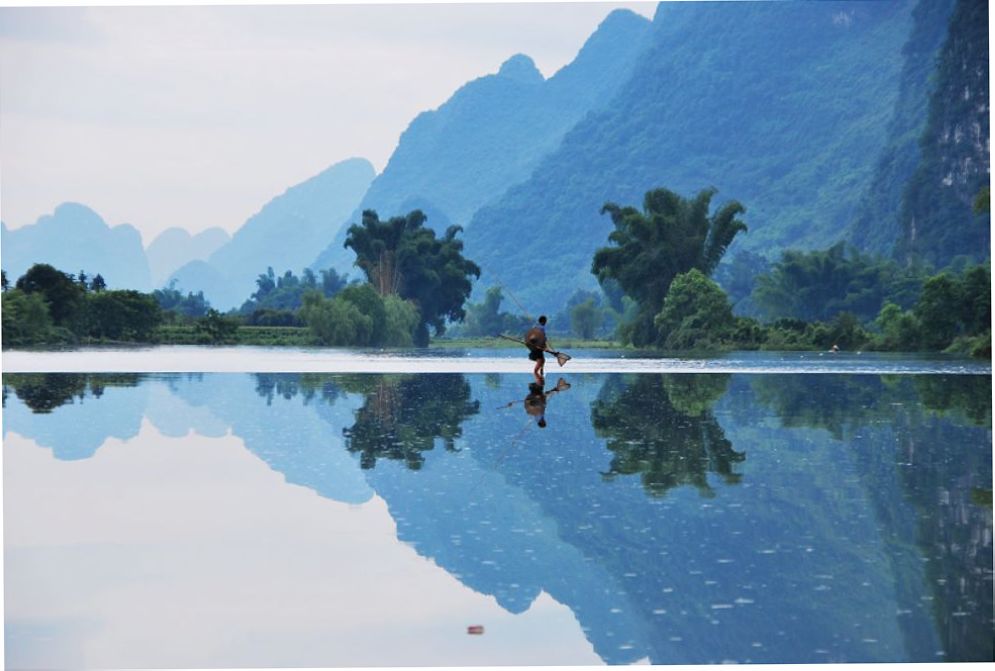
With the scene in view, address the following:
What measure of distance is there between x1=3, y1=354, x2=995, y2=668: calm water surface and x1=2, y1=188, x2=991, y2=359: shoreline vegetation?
108 ft

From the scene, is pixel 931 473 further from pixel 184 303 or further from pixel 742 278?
pixel 184 303

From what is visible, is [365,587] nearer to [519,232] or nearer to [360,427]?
[360,427]

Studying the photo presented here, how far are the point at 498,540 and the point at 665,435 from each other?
7284mm

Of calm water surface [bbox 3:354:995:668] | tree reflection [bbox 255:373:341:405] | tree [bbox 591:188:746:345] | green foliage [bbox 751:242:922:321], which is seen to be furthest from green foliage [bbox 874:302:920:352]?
calm water surface [bbox 3:354:995:668]

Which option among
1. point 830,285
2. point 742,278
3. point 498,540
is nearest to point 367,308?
point 830,285

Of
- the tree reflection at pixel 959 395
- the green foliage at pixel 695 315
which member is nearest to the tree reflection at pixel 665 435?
the tree reflection at pixel 959 395

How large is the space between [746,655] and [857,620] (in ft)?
3.10

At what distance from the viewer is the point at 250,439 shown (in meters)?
18.9

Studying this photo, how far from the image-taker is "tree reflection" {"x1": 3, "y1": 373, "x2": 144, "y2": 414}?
2525 centimetres

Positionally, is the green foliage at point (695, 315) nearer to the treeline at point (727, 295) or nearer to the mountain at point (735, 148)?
the treeline at point (727, 295)

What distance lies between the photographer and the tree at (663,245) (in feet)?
227

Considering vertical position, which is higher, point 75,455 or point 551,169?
point 551,169

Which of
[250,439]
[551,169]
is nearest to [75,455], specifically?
[250,439]

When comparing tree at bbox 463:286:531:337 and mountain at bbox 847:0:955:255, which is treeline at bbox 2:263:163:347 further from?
mountain at bbox 847:0:955:255
